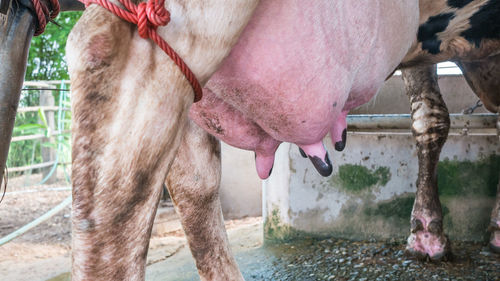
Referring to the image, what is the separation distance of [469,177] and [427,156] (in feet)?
1.30

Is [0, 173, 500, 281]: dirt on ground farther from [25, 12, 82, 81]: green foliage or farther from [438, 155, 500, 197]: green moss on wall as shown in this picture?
[25, 12, 82, 81]: green foliage

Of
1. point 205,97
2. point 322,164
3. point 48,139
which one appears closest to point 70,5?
point 205,97

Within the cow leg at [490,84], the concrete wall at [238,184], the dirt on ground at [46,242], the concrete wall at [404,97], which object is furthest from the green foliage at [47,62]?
the cow leg at [490,84]

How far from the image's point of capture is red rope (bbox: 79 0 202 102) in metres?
0.73

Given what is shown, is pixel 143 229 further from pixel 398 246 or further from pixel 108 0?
pixel 398 246

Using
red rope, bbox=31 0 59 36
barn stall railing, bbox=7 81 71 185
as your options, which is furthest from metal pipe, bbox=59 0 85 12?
barn stall railing, bbox=7 81 71 185

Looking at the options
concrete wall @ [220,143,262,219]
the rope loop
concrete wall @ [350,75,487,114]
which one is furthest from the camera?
concrete wall @ [220,143,262,219]

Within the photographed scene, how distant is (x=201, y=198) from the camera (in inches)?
55.2

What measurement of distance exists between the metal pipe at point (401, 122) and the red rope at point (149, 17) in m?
1.62

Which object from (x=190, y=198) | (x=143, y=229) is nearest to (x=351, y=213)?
(x=190, y=198)

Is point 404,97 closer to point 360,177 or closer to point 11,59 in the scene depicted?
point 360,177

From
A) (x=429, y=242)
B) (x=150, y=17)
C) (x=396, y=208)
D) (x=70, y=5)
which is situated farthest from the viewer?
(x=396, y=208)

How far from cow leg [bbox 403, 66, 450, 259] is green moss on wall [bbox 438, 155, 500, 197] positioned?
11.4 inches

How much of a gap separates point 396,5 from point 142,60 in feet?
2.35
